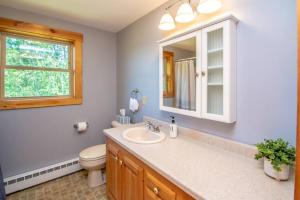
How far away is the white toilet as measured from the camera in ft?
6.45

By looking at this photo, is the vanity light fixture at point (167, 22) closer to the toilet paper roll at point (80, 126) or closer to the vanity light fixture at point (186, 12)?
the vanity light fixture at point (186, 12)

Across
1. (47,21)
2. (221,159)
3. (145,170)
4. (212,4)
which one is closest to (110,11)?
(47,21)

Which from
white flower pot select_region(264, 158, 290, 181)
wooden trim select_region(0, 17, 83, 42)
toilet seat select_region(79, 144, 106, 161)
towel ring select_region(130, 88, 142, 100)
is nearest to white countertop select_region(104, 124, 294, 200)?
white flower pot select_region(264, 158, 290, 181)

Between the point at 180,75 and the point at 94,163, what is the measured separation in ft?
4.91

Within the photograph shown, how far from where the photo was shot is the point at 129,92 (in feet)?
8.28

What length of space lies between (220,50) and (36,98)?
237cm

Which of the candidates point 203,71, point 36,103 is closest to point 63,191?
point 36,103

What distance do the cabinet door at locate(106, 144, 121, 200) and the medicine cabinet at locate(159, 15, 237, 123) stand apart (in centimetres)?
71

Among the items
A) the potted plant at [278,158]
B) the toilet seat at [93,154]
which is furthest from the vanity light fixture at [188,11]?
the toilet seat at [93,154]

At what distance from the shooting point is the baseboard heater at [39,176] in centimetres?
196

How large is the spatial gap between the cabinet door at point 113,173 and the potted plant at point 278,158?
1.17 metres

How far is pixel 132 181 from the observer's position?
4.28 ft

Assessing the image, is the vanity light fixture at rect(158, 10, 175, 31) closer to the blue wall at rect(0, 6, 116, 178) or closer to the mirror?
Result: the mirror

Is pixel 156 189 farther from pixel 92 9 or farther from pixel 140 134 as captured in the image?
pixel 92 9
